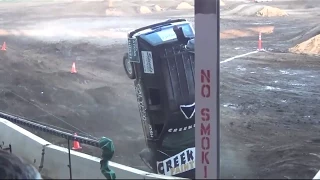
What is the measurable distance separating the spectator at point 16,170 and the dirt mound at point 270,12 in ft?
23.5

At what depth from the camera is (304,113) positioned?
23.1 ft

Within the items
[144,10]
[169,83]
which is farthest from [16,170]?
[144,10]

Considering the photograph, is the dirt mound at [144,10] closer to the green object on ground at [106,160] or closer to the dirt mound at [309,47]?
the dirt mound at [309,47]

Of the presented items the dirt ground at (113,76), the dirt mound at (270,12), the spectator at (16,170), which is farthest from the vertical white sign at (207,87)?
the dirt mound at (270,12)

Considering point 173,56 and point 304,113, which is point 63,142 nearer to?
point 173,56

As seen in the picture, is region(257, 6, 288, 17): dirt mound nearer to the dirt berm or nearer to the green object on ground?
the dirt berm

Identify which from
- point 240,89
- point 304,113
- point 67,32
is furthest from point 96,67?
point 304,113

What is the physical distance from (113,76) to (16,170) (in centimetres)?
590

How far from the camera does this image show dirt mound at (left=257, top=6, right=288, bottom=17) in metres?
8.29

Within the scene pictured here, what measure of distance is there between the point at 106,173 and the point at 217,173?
0.37m

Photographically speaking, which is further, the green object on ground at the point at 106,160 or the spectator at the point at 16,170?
the green object on ground at the point at 106,160

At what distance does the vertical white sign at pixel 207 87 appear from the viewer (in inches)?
62.9

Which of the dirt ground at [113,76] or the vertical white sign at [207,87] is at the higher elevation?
the vertical white sign at [207,87]

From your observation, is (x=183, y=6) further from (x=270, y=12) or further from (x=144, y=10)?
(x=270, y=12)
